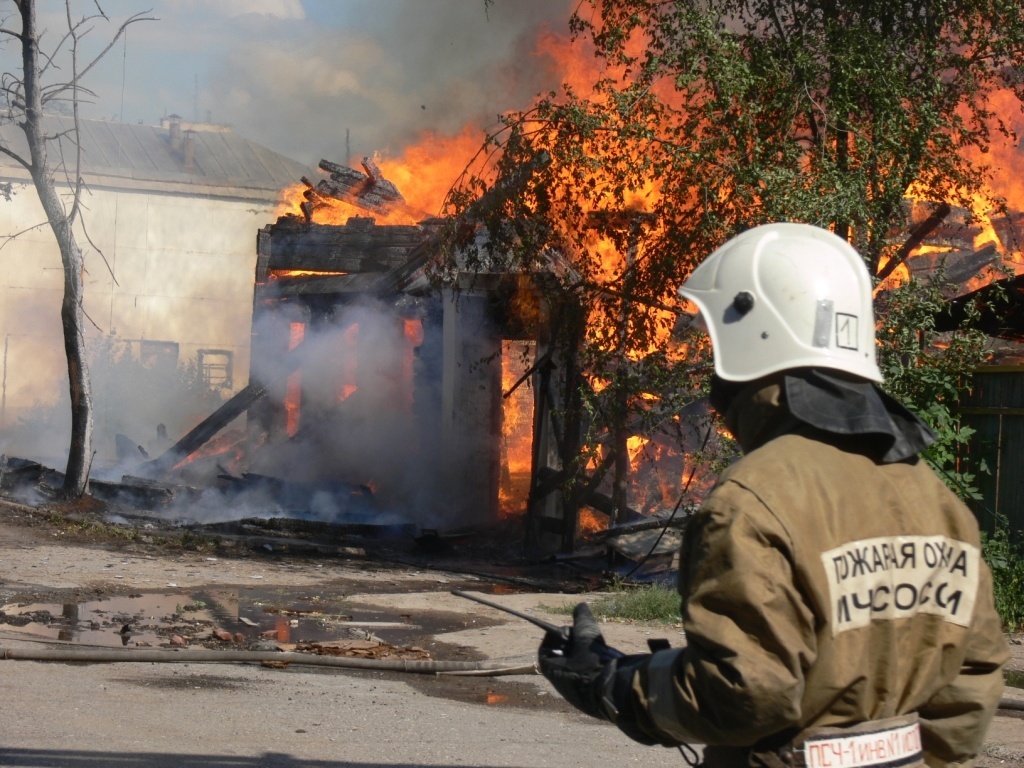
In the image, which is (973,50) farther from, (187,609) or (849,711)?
(849,711)

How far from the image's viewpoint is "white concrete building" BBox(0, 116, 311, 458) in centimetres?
3612

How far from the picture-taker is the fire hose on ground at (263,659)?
6398 mm

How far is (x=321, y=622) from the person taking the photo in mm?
8633

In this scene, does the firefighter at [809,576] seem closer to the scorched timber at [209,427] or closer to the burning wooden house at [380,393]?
the burning wooden house at [380,393]

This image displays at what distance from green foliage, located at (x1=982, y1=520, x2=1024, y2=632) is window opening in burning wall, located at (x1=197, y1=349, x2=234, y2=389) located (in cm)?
3192

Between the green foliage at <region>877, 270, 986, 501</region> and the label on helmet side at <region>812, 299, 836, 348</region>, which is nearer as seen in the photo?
the label on helmet side at <region>812, 299, 836, 348</region>

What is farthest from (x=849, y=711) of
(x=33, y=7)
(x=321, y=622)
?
(x=33, y=7)

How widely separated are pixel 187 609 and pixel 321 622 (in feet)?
3.49

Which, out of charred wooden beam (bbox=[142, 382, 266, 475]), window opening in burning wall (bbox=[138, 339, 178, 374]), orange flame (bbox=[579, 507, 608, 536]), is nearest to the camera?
orange flame (bbox=[579, 507, 608, 536])

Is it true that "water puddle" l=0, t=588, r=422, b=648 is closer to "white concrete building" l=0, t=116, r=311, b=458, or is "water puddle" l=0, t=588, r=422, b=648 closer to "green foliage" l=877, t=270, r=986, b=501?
"green foliage" l=877, t=270, r=986, b=501

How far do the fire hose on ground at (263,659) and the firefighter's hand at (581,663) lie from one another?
4670 millimetres

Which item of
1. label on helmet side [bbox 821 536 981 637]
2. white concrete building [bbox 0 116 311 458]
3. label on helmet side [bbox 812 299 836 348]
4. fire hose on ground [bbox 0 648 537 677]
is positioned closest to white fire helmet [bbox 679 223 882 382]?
label on helmet side [bbox 812 299 836 348]

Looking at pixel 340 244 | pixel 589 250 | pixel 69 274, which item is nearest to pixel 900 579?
pixel 589 250

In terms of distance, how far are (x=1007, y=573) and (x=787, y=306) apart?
26.5ft
